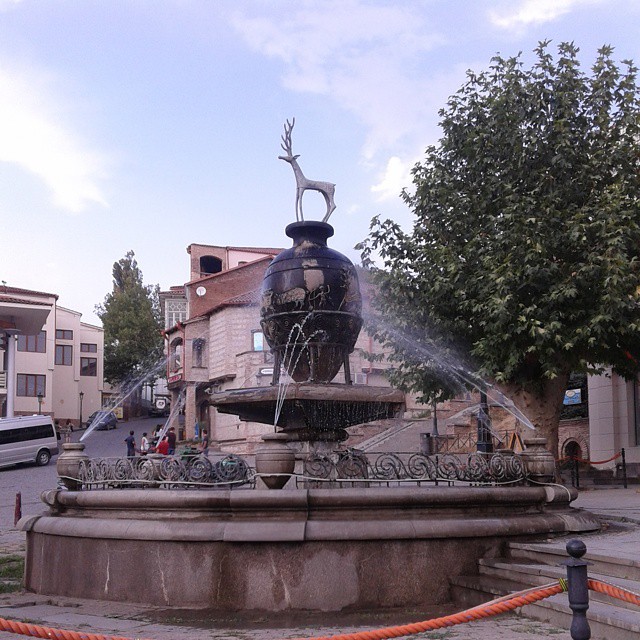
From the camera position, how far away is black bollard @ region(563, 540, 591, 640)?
15.2 ft

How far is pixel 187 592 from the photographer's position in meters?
7.86

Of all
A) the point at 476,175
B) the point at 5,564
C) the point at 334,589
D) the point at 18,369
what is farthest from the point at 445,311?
the point at 18,369

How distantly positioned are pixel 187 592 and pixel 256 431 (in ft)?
106

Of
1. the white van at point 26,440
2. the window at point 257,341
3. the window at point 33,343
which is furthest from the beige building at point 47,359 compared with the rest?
the window at point 257,341

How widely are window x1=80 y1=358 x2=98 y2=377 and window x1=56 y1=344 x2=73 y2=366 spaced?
225cm

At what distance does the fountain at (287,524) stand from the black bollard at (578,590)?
3300 millimetres

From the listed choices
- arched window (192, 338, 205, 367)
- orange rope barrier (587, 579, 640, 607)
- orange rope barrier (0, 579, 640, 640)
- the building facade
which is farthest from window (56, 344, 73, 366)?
orange rope barrier (587, 579, 640, 607)

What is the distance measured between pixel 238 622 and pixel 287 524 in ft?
3.05

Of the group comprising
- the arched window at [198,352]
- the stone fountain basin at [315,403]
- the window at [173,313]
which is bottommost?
the stone fountain basin at [315,403]

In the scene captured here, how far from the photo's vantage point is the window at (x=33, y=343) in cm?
5650

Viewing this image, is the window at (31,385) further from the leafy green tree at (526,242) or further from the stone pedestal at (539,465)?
the stone pedestal at (539,465)

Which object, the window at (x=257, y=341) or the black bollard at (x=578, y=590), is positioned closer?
the black bollard at (x=578, y=590)

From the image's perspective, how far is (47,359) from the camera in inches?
2260

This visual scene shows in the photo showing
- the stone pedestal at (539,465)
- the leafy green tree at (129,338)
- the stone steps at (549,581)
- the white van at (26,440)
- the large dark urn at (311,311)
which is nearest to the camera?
the stone steps at (549,581)
